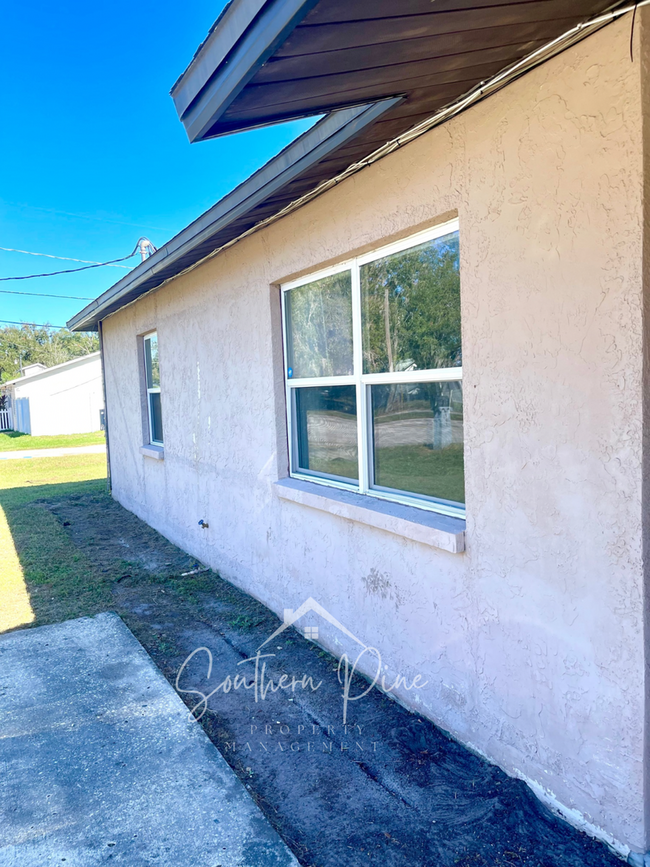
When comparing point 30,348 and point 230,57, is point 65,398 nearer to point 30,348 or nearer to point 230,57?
point 230,57

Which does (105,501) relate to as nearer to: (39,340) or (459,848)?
(459,848)

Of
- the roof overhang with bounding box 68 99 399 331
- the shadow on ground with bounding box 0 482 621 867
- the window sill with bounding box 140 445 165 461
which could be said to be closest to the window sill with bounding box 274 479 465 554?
the shadow on ground with bounding box 0 482 621 867

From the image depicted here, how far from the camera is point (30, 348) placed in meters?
69.2

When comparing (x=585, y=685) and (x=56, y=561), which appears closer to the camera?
(x=585, y=685)

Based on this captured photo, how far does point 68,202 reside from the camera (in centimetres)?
2478

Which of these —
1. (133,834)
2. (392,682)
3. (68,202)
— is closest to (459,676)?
(392,682)

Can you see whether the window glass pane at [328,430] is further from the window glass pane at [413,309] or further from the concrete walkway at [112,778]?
the concrete walkway at [112,778]

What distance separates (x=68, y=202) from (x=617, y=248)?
27.3 m

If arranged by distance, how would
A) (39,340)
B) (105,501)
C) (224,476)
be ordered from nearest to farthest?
(224,476) < (105,501) < (39,340)

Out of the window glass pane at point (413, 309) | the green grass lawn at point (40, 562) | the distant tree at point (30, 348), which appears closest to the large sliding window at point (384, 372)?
the window glass pane at point (413, 309)

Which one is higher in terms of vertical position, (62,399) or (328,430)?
(62,399)

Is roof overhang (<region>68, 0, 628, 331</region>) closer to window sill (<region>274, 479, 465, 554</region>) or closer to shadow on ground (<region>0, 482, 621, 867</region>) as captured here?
window sill (<region>274, 479, 465, 554</region>)

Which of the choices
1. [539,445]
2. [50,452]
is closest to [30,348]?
[50,452]

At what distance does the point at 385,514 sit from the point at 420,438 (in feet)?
1.58
